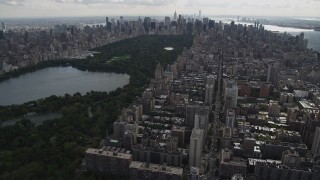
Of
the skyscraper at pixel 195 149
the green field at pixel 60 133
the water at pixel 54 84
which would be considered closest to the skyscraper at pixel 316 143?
the skyscraper at pixel 195 149

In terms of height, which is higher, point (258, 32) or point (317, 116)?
point (258, 32)

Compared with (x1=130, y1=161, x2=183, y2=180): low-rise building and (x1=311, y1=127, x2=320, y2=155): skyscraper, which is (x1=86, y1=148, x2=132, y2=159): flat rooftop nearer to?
(x1=130, y1=161, x2=183, y2=180): low-rise building

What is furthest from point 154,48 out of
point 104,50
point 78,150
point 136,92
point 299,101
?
point 78,150

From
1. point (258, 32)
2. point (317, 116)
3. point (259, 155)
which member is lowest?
point (259, 155)

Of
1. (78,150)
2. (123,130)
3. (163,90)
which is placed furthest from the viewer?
(163,90)

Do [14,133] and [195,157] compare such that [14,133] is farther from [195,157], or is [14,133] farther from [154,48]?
[154,48]

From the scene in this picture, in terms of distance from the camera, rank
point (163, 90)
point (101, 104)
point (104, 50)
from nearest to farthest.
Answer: point (101, 104)
point (163, 90)
point (104, 50)

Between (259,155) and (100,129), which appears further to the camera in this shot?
(100,129)

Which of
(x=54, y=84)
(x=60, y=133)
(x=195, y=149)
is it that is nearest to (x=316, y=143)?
(x=195, y=149)
